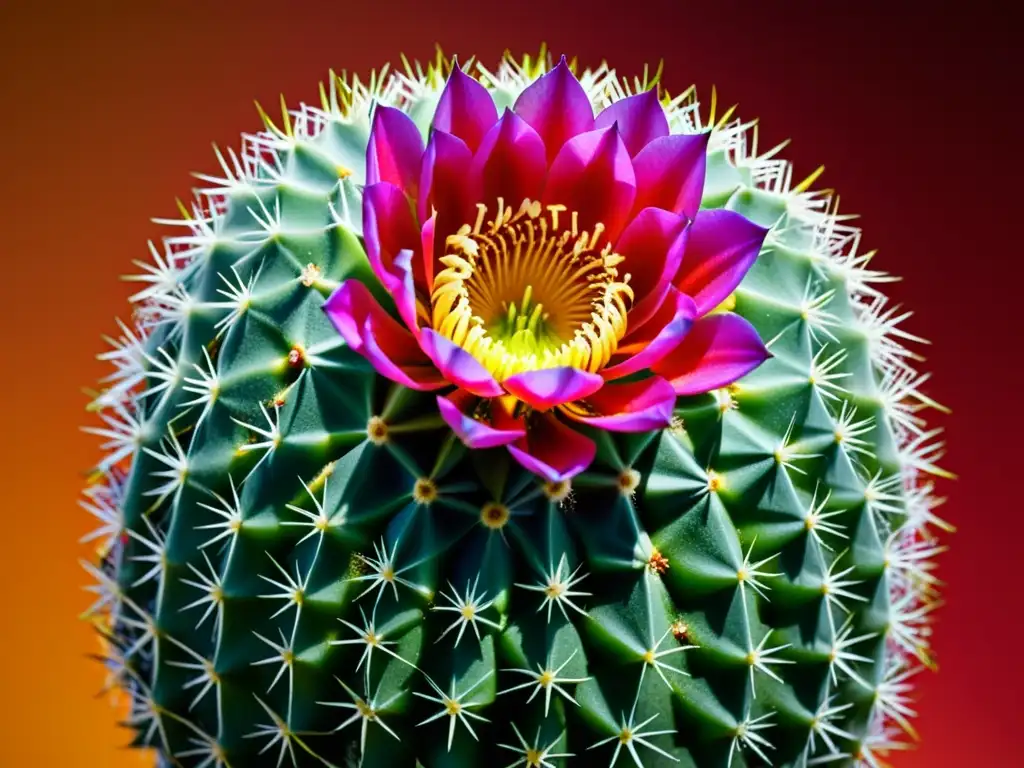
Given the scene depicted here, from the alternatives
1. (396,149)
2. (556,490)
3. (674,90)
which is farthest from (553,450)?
(674,90)

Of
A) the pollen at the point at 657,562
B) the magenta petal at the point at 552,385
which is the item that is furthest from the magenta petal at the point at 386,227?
the pollen at the point at 657,562

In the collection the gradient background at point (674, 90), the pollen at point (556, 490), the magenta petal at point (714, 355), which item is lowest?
the pollen at point (556, 490)

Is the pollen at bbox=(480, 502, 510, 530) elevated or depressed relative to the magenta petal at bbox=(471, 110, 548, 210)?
depressed

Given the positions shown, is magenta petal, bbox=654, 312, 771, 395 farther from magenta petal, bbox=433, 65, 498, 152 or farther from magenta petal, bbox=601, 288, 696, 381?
magenta petal, bbox=433, 65, 498, 152

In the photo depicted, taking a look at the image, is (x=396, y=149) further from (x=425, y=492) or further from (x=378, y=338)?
(x=425, y=492)

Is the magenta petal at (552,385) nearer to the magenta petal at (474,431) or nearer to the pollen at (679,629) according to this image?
the magenta petal at (474,431)

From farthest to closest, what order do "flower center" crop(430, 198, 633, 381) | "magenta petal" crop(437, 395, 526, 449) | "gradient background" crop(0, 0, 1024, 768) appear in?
1. "gradient background" crop(0, 0, 1024, 768)
2. "flower center" crop(430, 198, 633, 381)
3. "magenta petal" crop(437, 395, 526, 449)

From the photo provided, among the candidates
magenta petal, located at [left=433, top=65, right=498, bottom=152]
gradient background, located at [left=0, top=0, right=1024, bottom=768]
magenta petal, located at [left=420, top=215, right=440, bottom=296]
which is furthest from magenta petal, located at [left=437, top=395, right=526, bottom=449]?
gradient background, located at [left=0, top=0, right=1024, bottom=768]
